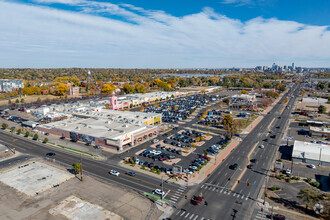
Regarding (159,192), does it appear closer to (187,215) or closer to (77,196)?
(187,215)

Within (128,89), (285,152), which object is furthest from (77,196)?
(128,89)

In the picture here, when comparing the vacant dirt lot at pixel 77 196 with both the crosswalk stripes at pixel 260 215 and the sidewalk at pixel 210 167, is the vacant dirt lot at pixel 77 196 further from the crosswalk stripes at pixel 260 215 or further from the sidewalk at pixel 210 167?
the crosswalk stripes at pixel 260 215

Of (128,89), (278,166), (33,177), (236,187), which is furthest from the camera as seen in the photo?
(128,89)

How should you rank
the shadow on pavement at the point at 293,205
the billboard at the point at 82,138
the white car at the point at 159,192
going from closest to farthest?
the shadow on pavement at the point at 293,205
the white car at the point at 159,192
the billboard at the point at 82,138

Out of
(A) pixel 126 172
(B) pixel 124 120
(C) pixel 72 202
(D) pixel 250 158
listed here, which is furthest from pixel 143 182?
(B) pixel 124 120

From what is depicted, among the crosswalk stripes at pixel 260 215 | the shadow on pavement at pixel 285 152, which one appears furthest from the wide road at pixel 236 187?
the shadow on pavement at pixel 285 152

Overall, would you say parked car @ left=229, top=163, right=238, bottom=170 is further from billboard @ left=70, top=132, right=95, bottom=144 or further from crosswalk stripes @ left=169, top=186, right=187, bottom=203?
billboard @ left=70, top=132, right=95, bottom=144

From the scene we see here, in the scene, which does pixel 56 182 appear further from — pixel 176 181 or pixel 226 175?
pixel 226 175
